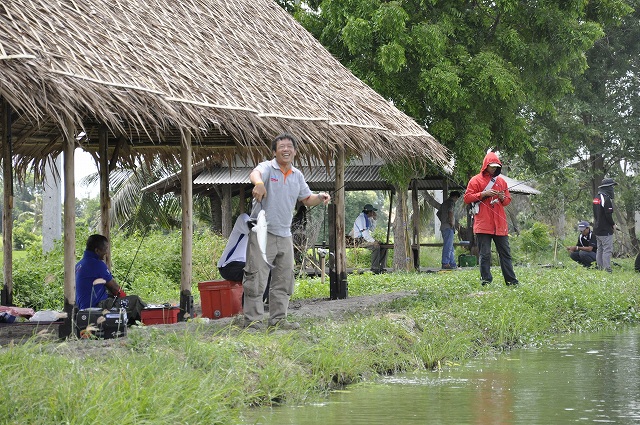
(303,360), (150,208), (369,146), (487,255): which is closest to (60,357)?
(303,360)

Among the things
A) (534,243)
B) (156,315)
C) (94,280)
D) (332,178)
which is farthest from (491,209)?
(534,243)

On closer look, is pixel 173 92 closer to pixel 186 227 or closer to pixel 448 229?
pixel 186 227

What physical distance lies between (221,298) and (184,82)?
2.49 meters

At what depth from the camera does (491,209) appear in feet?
47.8

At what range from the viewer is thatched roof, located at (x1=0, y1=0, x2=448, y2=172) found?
8789 millimetres

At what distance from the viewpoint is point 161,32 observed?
11.6 metres

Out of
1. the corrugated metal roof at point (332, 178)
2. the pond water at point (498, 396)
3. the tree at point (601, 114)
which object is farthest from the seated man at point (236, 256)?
the tree at point (601, 114)

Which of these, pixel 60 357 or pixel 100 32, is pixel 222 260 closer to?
pixel 100 32

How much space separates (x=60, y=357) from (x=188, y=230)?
4.62 metres

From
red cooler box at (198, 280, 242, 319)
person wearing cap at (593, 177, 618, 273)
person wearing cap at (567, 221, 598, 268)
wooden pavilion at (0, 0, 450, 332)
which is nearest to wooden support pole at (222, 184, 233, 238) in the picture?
person wearing cap at (567, 221, 598, 268)

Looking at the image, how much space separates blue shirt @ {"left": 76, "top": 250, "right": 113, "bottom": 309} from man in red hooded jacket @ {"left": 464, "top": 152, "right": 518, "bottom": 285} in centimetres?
542

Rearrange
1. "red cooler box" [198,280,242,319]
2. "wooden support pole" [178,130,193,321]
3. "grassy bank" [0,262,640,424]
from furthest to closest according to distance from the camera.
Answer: "red cooler box" [198,280,242,319]
"wooden support pole" [178,130,193,321]
"grassy bank" [0,262,640,424]

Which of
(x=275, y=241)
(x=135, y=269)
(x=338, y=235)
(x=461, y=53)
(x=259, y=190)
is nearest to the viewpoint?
(x=259, y=190)

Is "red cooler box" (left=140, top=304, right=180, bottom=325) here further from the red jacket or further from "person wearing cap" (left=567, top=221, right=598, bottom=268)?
"person wearing cap" (left=567, top=221, right=598, bottom=268)
